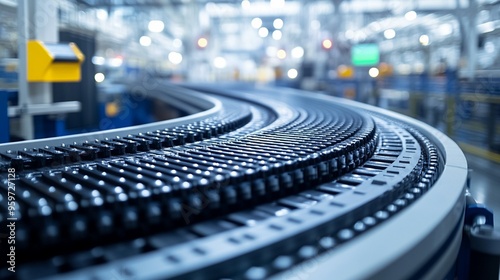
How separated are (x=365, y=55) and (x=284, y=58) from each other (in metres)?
5.19

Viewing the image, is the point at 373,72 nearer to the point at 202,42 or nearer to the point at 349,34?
the point at 202,42

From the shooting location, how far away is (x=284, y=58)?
1399cm

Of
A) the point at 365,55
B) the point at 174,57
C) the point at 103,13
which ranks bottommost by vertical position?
the point at 365,55

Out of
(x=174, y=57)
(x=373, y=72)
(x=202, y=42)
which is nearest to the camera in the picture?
(x=373, y=72)

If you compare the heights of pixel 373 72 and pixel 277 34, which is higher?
pixel 277 34

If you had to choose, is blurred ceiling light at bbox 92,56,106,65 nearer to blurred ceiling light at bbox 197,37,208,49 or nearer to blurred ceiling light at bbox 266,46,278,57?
blurred ceiling light at bbox 197,37,208,49

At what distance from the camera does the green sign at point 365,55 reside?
8.96 m

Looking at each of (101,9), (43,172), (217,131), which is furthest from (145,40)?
(43,172)

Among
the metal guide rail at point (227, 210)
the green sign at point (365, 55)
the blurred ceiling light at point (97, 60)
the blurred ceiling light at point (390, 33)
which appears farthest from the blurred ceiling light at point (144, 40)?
the metal guide rail at point (227, 210)

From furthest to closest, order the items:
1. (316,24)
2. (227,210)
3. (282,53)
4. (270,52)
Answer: (270,52), (282,53), (316,24), (227,210)

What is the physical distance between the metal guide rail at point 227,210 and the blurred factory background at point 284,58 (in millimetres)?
1569

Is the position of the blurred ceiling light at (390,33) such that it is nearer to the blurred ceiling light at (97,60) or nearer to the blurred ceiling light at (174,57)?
A: the blurred ceiling light at (174,57)

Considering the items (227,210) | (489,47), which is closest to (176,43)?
(489,47)

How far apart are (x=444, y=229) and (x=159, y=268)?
54cm
